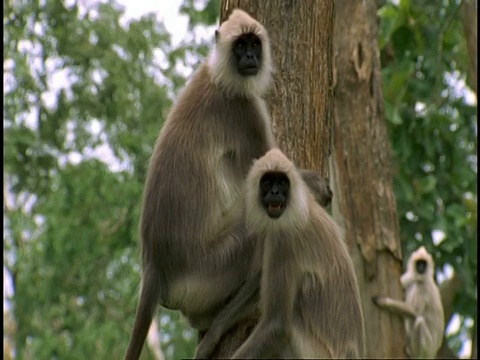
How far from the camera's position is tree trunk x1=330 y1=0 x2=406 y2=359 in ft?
27.2

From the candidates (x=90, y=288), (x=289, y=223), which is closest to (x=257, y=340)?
(x=289, y=223)

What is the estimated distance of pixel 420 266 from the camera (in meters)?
12.4

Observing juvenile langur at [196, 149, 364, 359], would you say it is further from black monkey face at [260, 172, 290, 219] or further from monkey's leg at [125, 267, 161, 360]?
monkey's leg at [125, 267, 161, 360]

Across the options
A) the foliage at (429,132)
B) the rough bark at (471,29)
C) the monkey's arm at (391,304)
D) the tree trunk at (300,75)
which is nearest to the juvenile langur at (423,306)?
the foliage at (429,132)

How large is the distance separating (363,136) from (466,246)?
2077mm

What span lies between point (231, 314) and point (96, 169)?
879 cm

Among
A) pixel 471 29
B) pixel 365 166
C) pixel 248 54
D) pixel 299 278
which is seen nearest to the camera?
pixel 299 278

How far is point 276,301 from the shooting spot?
3715mm

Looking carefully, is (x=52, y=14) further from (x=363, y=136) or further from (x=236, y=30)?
(x=236, y=30)

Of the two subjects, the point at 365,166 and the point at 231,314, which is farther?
the point at 365,166

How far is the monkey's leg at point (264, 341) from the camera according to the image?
3.67 metres

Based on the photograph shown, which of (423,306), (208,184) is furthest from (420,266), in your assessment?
(208,184)

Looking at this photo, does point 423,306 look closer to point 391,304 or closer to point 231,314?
point 391,304

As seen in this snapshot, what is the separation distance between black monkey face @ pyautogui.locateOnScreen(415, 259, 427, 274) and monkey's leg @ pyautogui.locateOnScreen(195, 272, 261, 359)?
859cm
